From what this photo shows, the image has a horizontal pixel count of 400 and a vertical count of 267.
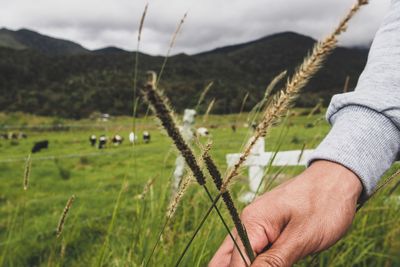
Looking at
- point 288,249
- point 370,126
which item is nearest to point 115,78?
point 370,126

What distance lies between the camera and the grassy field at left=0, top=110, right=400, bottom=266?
161cm

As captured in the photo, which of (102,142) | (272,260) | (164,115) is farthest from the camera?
(102,142)

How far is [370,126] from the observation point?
1.18 meters

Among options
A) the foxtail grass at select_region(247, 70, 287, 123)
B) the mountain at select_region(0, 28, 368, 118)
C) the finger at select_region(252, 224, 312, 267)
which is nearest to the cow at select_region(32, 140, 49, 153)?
the foxtail grass at select_region(247, 70, 287, 123)

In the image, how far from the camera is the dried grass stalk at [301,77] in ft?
1.49

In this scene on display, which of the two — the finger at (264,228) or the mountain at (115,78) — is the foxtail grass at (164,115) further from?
the mountain at (115,78)

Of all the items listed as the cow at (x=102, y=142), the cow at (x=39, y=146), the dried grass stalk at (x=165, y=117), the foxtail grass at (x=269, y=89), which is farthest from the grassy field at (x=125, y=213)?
the cow at (x=102, y=142)

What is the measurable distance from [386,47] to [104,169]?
15.5 m

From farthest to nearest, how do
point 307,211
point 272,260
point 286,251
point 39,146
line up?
1. point 39,146
2. point 307,211
3. point 286,251
4. point 272,260

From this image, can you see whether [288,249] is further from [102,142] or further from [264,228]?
[102,142]

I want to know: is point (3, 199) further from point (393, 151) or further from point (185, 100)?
point (185, 100)

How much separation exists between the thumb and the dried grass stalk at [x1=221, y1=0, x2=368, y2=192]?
0.29 metres

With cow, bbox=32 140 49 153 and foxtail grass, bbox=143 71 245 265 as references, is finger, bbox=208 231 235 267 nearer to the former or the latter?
foxtail grass, bbox=143 71 245 265

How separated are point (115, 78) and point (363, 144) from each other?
102611mm
